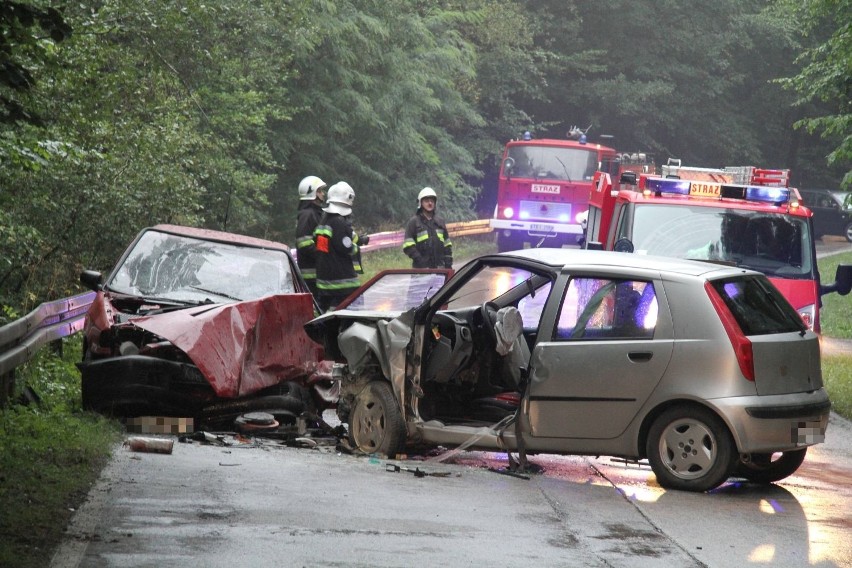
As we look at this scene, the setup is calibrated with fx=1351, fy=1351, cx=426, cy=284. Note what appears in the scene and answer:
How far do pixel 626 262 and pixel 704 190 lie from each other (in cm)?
544

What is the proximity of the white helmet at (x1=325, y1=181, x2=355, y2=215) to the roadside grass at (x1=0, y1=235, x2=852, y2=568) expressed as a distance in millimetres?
2989

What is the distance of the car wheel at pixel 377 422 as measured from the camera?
30.0ft

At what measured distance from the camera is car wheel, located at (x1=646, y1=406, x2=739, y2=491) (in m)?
8.19

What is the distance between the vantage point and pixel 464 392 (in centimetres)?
936

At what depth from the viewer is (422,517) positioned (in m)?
7.04

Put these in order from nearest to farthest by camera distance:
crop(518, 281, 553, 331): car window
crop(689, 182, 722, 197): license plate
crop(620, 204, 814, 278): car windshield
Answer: crop(518, 281, 553, 331): car window
crop(620, 204, 814, 278): car windshield
crop(689, 182, 722, 197): license plate

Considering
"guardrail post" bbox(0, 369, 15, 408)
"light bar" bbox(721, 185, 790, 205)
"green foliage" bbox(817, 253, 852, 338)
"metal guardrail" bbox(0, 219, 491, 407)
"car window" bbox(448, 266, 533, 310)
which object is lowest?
"green foliage" bbox(817, 253, 852, 338)

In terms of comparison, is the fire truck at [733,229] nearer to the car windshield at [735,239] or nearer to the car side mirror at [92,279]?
the car windshield at [735,239]

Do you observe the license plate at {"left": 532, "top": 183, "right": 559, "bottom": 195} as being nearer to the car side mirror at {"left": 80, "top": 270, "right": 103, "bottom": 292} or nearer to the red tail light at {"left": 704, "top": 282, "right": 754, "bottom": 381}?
the car side mirror at {"left": 80, "top": 270, "right": 103, "bottom": 292}

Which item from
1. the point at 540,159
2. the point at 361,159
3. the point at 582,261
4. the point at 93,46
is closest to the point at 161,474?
the point at 582,261

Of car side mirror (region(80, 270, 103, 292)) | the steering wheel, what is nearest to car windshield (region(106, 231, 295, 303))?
car side mirror (region(80, 270, 103, 292))

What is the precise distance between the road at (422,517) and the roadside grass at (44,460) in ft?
0.39

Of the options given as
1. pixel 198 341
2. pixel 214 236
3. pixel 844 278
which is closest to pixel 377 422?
pixel 198 341

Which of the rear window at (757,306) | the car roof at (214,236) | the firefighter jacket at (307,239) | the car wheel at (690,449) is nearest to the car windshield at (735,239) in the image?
the firefighter jacket at (307,239)
